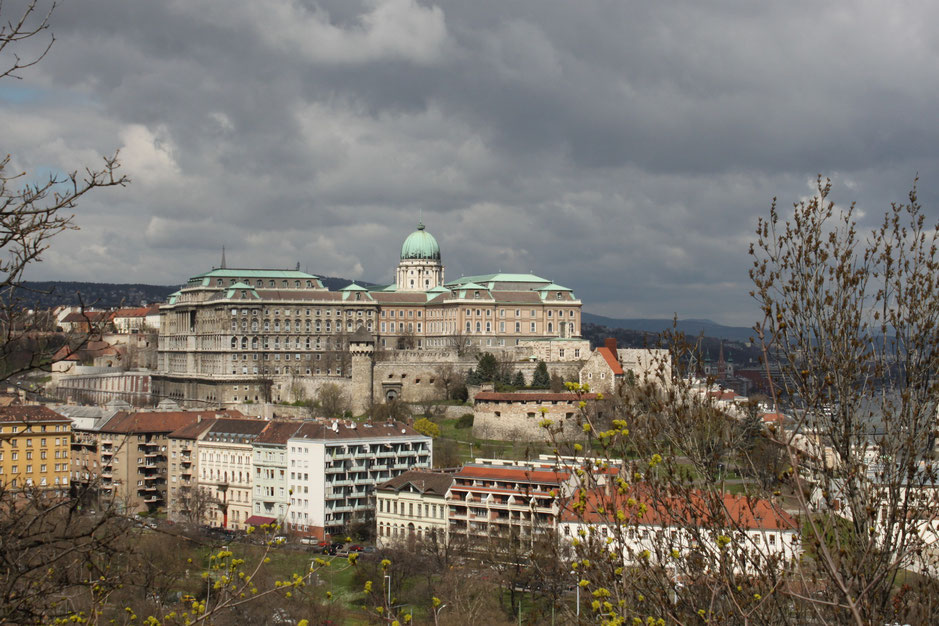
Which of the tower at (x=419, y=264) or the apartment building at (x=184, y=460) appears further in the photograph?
the tower at (x=419, y=264)

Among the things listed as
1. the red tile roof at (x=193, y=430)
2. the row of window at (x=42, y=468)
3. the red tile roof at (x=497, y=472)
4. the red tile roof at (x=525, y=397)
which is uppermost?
the red tile roof at (x=525, y=397)

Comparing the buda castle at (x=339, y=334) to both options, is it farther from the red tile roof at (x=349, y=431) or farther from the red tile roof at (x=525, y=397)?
the red tile roof at (x=349, y=431)

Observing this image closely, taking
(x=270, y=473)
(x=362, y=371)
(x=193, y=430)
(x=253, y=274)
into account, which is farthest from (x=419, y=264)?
(x=270, y=473)

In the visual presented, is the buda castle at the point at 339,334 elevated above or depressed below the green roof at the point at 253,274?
below

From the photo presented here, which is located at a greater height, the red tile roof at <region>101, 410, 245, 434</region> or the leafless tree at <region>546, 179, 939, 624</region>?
the leafless tree at <region>546, 179, 939, 624</region>

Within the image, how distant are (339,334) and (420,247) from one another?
28674mm

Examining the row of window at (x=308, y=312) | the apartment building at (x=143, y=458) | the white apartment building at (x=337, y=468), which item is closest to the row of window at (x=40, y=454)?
the apartment building at (x=143, y=458)

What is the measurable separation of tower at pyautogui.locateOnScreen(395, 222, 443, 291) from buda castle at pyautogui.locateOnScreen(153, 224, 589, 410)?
1225 centimetres

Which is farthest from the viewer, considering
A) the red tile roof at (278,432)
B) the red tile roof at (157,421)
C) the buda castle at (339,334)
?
the buda castle at (339,334)

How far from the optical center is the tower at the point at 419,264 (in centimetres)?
13650

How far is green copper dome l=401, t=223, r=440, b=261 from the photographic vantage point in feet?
451

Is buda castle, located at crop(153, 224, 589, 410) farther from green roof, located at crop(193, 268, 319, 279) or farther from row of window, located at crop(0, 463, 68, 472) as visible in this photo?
row of window, located at crop(0, 463, 68, 472)

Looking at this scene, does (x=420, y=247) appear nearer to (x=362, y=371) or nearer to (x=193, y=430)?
(x=362, y=371)

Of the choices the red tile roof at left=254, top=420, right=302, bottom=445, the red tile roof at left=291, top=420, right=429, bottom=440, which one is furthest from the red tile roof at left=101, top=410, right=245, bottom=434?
the red tile roof at left=291, top=420, right=429, bottom=440
